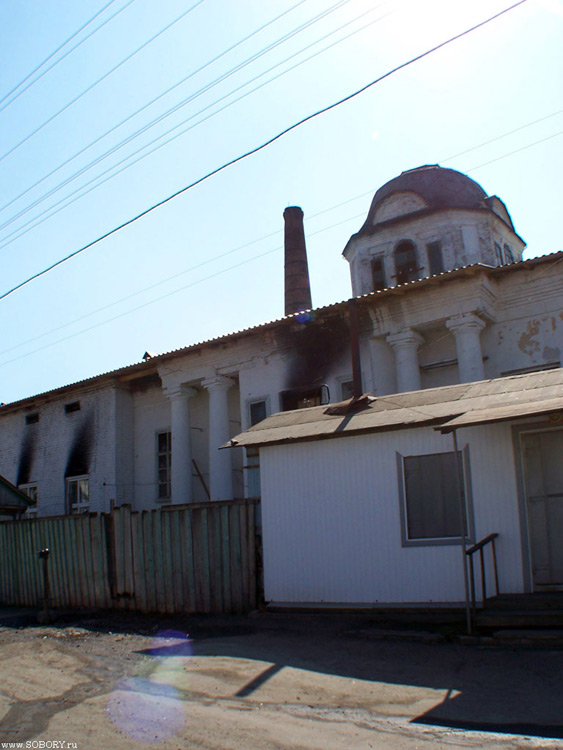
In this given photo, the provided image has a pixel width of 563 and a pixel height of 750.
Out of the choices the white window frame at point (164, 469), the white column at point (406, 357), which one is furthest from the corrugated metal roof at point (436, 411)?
the white window frame at point (164, 469)

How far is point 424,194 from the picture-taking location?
25.0 meters

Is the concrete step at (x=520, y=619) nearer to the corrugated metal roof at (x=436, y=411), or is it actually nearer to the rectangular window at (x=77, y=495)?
the corrugated metal roof at (x=436, y=411)

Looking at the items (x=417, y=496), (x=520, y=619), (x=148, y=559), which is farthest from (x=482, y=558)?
(x=148, y=559)

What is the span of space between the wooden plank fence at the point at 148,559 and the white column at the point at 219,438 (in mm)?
5914

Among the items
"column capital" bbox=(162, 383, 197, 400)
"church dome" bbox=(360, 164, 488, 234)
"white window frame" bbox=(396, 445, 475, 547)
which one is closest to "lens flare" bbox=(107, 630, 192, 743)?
"white window frame" bbox=(396, 445, 475, 547)

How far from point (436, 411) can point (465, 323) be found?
20.8ft

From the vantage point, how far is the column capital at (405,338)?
1670 centimetres

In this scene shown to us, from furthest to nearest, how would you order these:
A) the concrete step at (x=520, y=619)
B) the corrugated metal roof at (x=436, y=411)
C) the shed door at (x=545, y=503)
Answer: the shed door at (x=545, y=503)
the corrugated metal roof at (x=436, y=411)
the concrete step at (x=520, y=619)

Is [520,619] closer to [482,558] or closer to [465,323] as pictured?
[482,558]

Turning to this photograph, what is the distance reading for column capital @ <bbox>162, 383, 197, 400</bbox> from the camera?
69.2 ft

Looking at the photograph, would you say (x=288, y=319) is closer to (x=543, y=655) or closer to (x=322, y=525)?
(x=322, y=525)

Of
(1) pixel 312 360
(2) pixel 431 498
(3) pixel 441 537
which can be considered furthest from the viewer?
(1) pixel 312 360

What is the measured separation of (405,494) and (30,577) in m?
8.95

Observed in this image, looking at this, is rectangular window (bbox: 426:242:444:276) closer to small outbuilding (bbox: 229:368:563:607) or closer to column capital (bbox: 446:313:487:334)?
column capital (bbox: 446:313:487:334)
